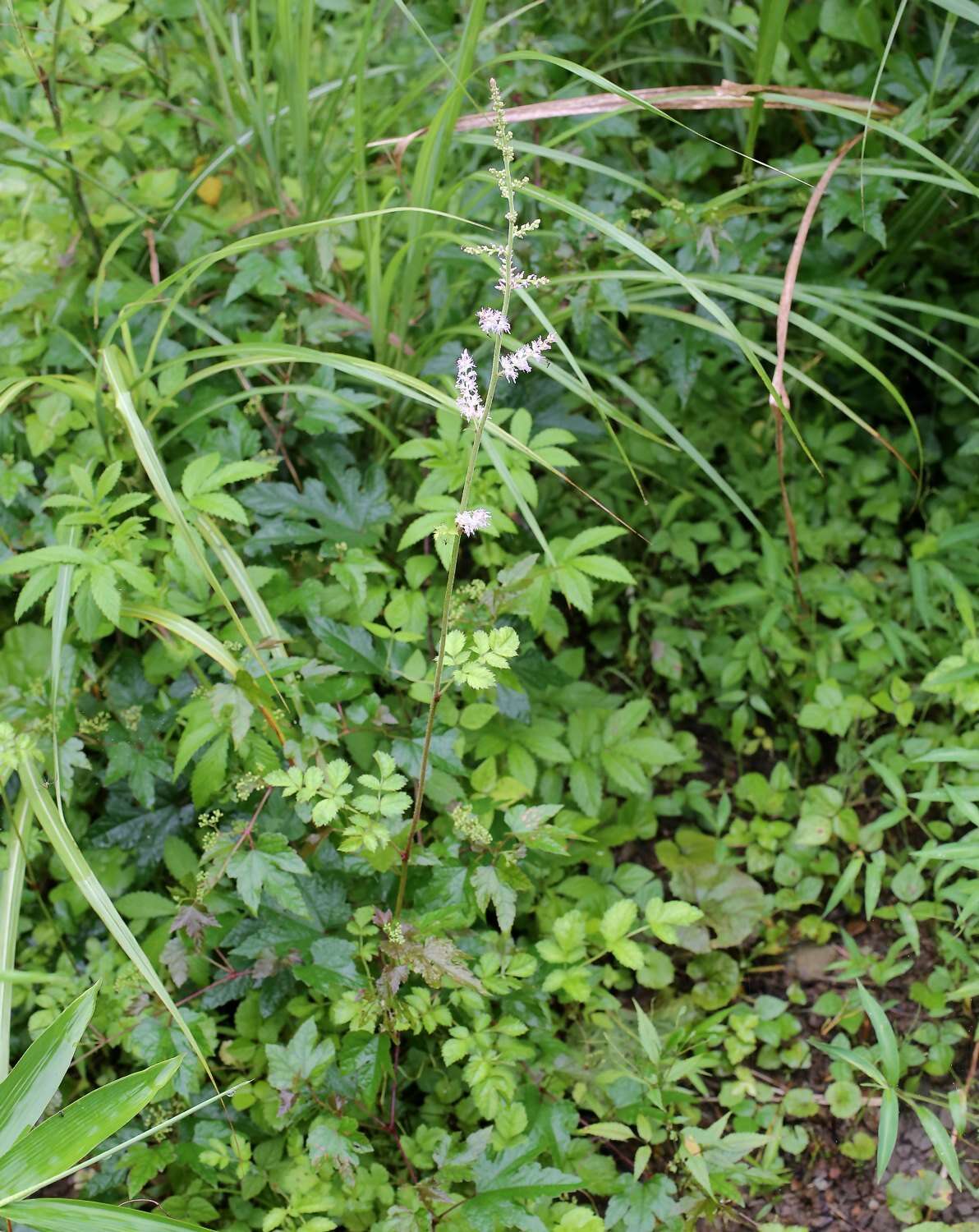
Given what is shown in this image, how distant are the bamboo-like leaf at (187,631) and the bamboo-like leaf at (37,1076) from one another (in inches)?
19.3

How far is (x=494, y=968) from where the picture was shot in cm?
144

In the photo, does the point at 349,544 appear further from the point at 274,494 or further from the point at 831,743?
the point at 831,743

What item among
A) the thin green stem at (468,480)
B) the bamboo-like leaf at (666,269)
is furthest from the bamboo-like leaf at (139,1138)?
the bamboo-like leaf at (666,269)

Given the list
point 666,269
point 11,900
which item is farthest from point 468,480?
point 11,900

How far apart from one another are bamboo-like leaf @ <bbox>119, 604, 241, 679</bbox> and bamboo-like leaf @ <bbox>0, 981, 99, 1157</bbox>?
491 millimetres

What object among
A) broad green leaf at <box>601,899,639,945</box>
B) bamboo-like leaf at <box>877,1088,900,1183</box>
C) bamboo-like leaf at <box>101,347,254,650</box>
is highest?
bamboo-like leaf at <box>101,347,254,650</box>

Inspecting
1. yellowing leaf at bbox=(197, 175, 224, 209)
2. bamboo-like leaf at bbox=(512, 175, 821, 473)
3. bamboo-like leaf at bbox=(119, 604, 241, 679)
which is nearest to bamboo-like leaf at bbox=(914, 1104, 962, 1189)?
bamboo-like leaf at bbox=(512, 175, 821, 473)

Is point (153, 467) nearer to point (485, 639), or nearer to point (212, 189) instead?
point (485, 639)

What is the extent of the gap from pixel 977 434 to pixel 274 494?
129cm

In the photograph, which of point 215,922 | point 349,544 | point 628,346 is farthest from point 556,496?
point 215,922

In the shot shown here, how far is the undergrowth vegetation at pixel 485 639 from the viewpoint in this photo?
1.40 metres

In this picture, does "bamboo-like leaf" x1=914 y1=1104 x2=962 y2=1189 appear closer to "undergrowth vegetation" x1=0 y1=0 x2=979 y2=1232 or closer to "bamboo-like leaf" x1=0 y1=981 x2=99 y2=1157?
"undergrowth vegetation" x1=0 y1=0 x2=979 y2=1232

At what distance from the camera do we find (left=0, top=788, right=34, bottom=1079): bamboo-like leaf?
1298 millimetres

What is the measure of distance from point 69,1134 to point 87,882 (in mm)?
337
